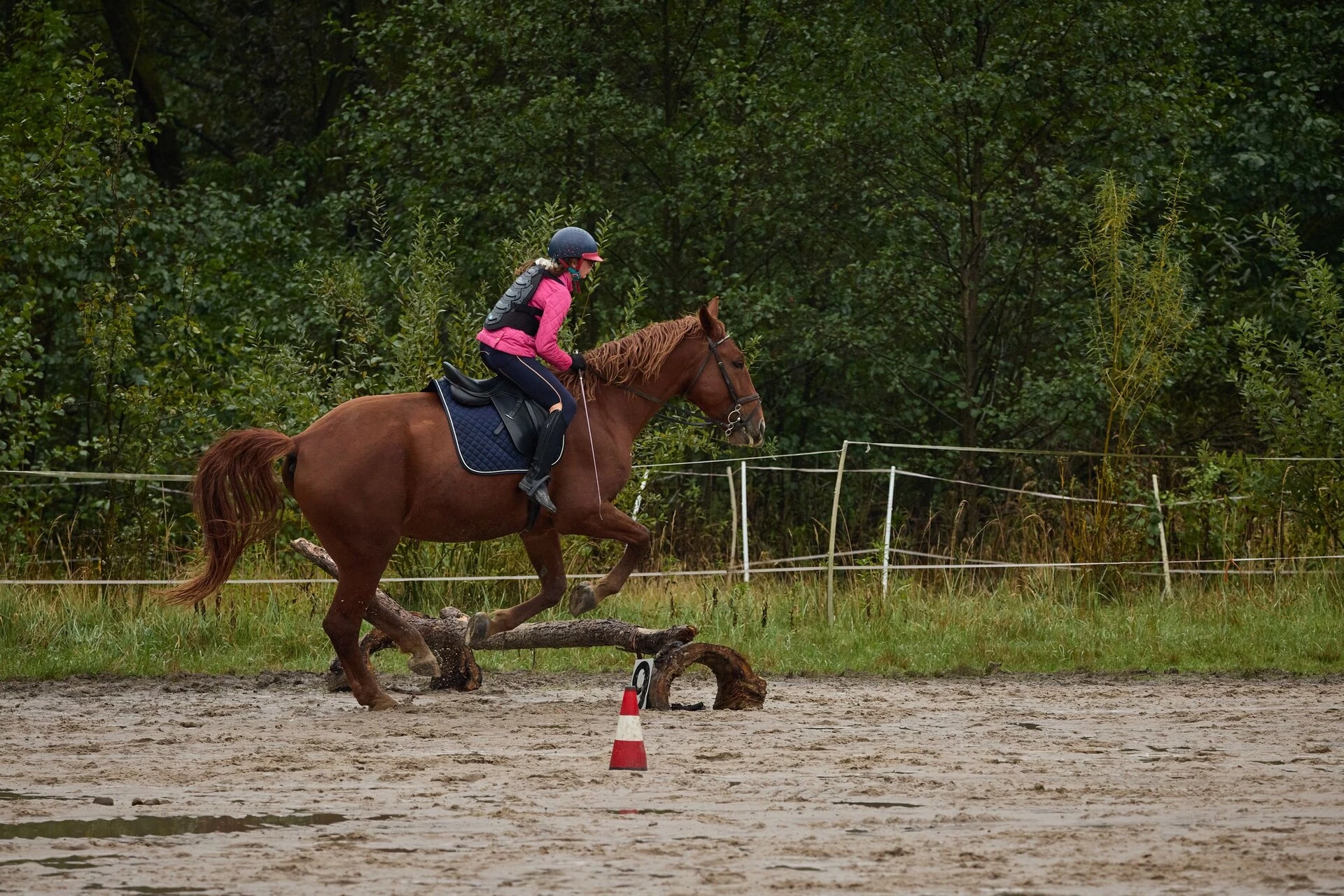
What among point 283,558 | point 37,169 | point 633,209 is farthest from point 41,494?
point 633,209

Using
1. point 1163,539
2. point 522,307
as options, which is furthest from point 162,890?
point 1163,539

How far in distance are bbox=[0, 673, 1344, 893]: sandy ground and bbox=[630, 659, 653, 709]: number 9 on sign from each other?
253mm

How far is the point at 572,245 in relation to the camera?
10.4 metres

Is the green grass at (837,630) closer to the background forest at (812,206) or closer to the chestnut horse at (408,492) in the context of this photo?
the chestnut horse at (408,492)

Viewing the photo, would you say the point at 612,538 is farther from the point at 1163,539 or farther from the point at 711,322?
the point at 1163,539

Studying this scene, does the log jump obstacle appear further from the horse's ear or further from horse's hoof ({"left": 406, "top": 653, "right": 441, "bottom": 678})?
the horse's ear

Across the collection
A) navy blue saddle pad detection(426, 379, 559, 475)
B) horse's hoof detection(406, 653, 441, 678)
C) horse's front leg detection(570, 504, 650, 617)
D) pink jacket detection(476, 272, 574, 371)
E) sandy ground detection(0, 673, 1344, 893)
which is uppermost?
pink jacket detection(476, 272, 574, 371)

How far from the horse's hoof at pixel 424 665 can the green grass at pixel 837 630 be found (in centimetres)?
204

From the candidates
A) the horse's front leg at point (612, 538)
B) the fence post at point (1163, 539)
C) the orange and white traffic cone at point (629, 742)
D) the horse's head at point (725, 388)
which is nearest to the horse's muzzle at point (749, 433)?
the horse's head at point (725, 388)

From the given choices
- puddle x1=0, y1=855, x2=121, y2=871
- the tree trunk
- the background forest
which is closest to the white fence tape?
the background forest

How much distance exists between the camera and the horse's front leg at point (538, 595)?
413 inches

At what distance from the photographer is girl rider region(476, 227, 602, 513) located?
10.3 meters

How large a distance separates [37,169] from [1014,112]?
12006 mm

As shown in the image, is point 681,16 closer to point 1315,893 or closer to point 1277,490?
point 1277,490
